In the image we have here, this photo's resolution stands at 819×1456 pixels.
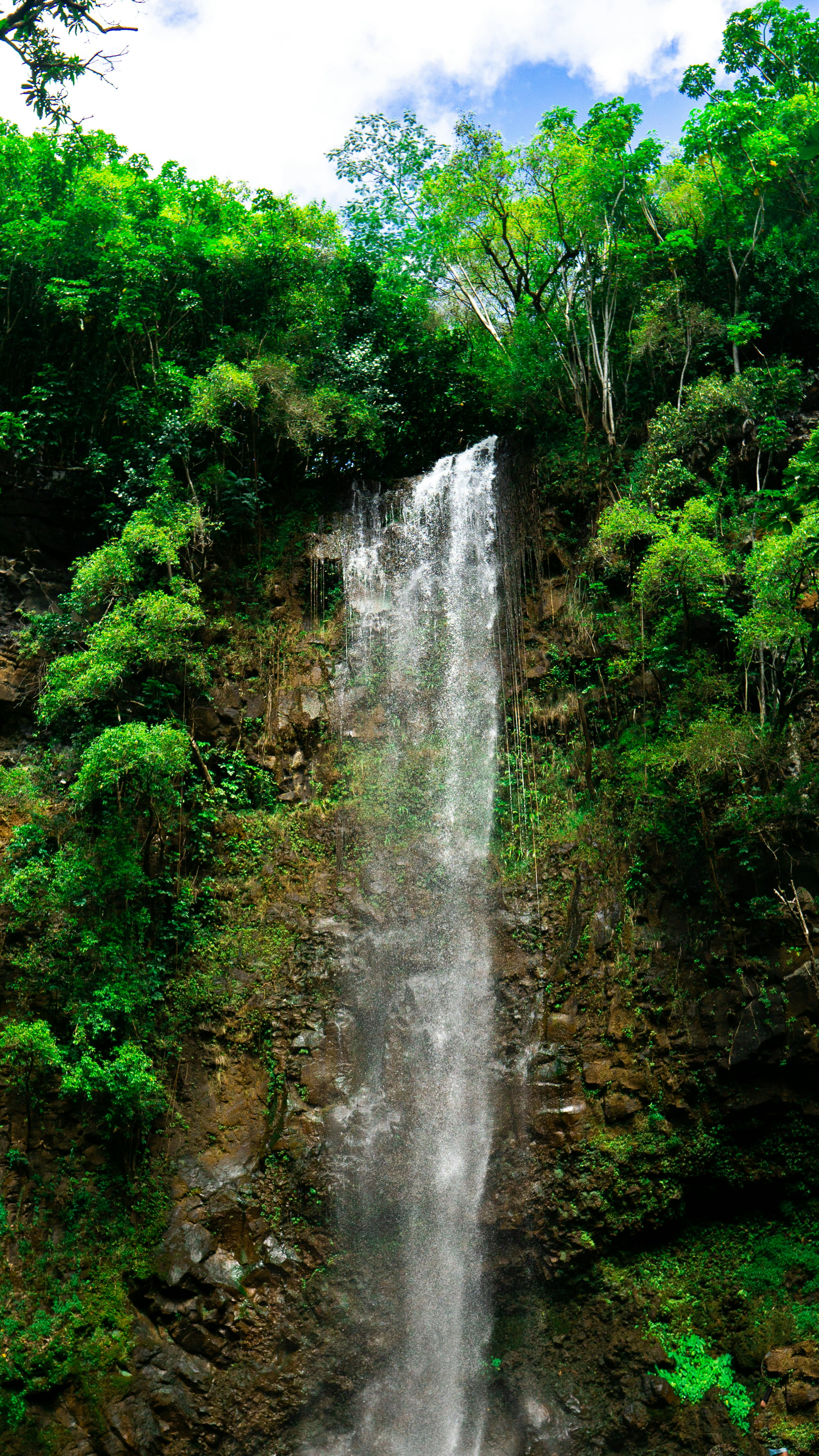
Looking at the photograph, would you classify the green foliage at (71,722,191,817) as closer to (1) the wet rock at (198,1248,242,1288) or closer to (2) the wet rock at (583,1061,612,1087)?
(1) the wet rock at (198,1248,242,1288)

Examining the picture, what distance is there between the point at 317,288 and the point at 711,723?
12.2m

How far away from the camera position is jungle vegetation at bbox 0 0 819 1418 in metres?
10.9

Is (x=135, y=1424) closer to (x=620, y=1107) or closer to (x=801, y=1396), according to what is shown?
(x=620, y=1107)

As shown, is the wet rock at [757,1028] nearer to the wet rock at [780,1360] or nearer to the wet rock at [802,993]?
the wet rock at [802,993]

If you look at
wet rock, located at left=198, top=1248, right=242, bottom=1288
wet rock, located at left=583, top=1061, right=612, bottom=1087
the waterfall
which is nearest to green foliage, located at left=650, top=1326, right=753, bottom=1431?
the waterfall

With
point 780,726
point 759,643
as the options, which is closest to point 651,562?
point 759,643

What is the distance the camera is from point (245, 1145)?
35.4ft

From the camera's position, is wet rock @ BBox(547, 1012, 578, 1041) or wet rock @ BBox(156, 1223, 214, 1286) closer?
wet rock @ BBox(156, 1223, 214, 1286)

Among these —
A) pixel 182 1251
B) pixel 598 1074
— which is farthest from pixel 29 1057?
pixel 598 1074

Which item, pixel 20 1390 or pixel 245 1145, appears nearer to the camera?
pixel 20 1390

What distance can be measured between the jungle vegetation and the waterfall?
94 centimetres

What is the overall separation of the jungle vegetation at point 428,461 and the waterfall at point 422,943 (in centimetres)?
94

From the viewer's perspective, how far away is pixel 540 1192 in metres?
10.4

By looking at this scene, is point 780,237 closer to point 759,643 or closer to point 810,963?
point 759,643
